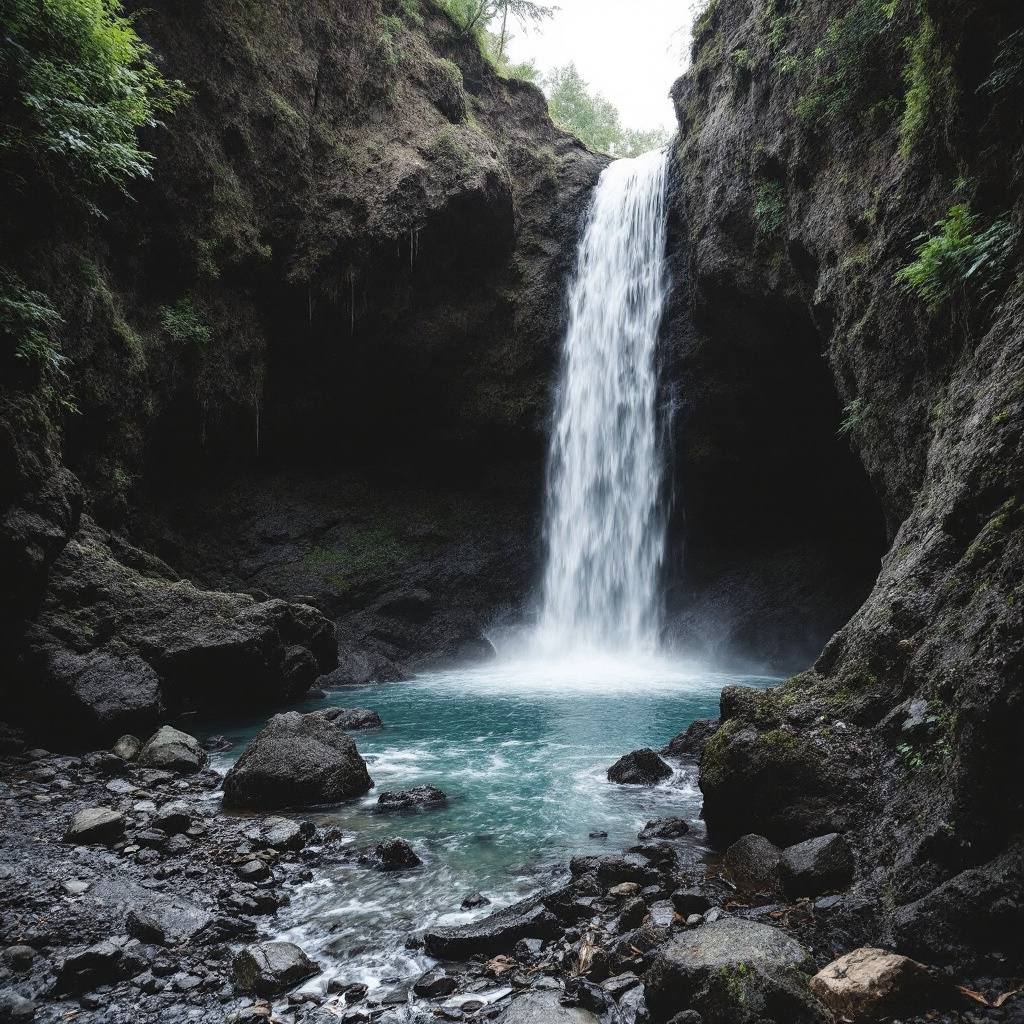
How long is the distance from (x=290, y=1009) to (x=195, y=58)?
56.6ft

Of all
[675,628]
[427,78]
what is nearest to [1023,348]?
[675,628]

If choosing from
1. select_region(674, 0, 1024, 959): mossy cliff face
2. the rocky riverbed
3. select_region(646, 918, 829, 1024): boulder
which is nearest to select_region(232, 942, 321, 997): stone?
the rocky riverbed

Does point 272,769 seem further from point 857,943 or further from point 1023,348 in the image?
point 1023,348

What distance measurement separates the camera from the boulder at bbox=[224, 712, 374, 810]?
20.2ft

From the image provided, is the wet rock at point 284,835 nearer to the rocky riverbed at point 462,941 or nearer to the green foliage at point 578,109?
the rocky riverbed at point 462,941

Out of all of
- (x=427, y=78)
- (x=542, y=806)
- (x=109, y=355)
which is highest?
(x=427, y=78)

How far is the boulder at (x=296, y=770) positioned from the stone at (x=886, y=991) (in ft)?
15.5

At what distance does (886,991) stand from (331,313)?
681 inches

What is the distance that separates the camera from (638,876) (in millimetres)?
4445

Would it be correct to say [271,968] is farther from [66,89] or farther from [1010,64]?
[66,89]

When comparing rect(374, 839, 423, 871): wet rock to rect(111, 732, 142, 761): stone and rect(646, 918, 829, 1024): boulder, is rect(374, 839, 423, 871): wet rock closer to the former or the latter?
rect(646, 918, 829, 1024): boulder

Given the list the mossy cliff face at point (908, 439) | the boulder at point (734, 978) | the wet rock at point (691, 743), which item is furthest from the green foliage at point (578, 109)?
the boulder at point (734, 978)

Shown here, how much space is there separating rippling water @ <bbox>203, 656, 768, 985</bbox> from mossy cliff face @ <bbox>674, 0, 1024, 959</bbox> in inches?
59.2

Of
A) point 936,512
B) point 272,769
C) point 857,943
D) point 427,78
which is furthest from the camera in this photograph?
point 427,78
